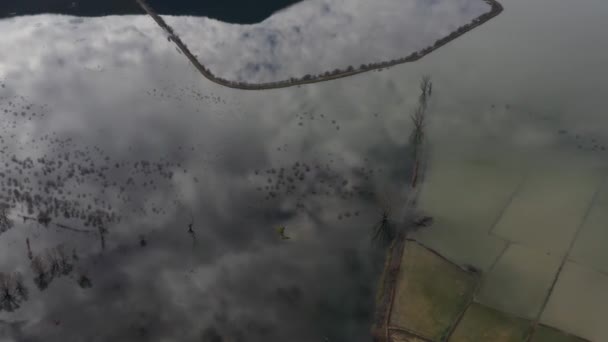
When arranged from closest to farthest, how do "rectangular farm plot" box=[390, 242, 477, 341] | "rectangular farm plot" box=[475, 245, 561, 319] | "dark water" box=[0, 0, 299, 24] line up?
1. "rectangular farm plot" box=[390, 242, 477, 341]
2. "rectangular farm plot" box=[475, 245, 561, 319]
3. "dark water" box=[0, 0, 299, 24]

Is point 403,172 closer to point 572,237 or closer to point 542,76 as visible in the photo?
point 572,237

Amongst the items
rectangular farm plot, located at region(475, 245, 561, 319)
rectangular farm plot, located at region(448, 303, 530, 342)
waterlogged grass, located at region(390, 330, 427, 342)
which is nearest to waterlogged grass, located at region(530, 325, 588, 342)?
rectangular farm plot, located at region(448, 303, 530, 342)

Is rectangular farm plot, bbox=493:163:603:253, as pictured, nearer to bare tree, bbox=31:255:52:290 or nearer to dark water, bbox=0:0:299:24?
bare tree, bbox=31:255:52:290

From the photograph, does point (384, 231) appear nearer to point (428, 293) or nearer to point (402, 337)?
point (428, 293)

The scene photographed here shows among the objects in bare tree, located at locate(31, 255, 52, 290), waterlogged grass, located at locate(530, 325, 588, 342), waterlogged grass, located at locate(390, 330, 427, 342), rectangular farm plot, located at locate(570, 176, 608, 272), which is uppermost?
rectangular farm plot, located at locate(570, 176, 608, 272)

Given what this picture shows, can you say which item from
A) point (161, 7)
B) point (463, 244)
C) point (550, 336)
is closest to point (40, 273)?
point (463, 244)
